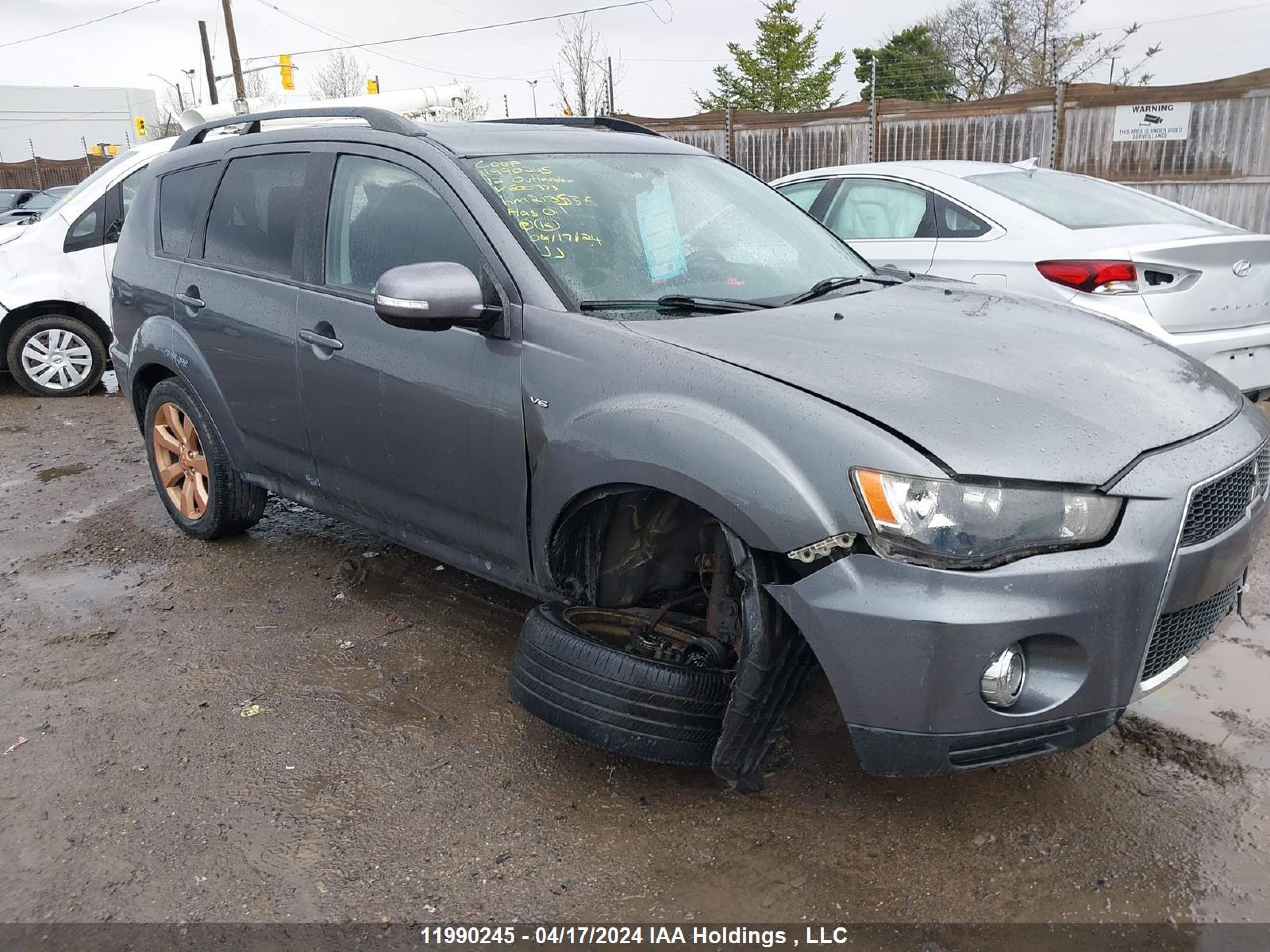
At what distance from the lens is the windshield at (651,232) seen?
10.2 ft

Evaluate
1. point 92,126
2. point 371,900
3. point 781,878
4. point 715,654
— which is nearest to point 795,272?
point 715,654

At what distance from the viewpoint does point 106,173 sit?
28.1 ft

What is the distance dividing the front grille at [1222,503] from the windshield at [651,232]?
136 centimetres

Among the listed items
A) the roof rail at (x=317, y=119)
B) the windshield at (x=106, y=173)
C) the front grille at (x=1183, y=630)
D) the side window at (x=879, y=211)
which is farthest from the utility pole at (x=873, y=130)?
the front grille at (x=1183, y=630)

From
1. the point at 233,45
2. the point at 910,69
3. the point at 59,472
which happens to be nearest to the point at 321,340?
the point at 59,472

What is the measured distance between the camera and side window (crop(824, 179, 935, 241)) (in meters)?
6.31

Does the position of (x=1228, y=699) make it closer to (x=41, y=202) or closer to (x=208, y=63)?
(x=41, y=202)

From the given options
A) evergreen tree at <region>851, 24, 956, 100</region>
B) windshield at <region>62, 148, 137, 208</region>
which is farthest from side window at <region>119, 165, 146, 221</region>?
evergreen tree at <region>851, 24, 956, 100</region>

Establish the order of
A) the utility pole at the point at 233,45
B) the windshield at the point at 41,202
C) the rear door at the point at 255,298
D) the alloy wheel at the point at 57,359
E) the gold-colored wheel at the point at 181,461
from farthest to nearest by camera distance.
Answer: the utility pole at the point at 233,45
the windshield at the point at 41,202
the alloy wheel at the point at 57,359
the gold-colored wheel at the point at 181,461
the rear door at the point at 255,298

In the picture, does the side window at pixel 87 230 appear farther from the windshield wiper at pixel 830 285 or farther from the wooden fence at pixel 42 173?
the wooden fence at pixel 42 173

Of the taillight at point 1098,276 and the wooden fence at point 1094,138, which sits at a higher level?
the wooden fence at point 1094,138

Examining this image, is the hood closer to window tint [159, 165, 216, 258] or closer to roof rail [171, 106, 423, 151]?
roof rail [171, 106, 423, 151]

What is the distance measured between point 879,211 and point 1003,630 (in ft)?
16.0

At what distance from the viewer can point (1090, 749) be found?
3.03 metres
